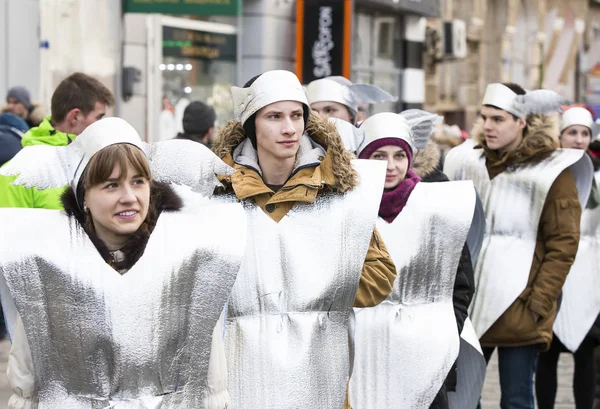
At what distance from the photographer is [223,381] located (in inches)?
161

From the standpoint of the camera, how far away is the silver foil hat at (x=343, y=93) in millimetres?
7586

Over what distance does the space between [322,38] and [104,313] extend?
1600cm

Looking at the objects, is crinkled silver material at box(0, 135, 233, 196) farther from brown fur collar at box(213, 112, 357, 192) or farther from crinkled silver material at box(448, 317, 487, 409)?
crinkled silver material at box(448, 317, 487, 409)

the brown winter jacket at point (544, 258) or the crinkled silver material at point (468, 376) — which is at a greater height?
the brown winter jacket at point (544, 258)

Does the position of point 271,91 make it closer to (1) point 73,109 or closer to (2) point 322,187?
(2) point 322,187

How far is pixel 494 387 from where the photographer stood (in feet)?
30.8

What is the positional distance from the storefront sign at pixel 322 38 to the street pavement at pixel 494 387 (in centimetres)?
939

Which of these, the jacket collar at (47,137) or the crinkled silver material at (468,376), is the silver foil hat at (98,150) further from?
the crinkled silver material at (468,376)

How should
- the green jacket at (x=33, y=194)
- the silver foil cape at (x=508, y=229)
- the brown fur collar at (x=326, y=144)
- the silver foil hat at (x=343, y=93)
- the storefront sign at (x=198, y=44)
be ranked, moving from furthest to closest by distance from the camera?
1. the storefront sign at (x=198, y=44)
2. the silver foil hat at (x=343, y=93)
3. the silver foil cape at (x=508, y=229)
4. the green jacket at (x=33, y=194)
5. the brown fur collar at (x=326, y=144)

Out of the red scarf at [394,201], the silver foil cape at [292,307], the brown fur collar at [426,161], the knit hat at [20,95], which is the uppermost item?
the knit hat at [20,95]

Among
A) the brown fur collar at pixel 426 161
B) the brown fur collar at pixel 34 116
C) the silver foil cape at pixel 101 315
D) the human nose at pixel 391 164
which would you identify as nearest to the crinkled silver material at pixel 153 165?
the silver foil cape at pixel 101 315

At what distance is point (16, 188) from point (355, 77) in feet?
53.3

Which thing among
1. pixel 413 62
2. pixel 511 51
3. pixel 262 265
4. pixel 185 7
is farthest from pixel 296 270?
pixel 511 51

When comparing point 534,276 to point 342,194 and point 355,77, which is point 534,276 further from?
point 355,77
